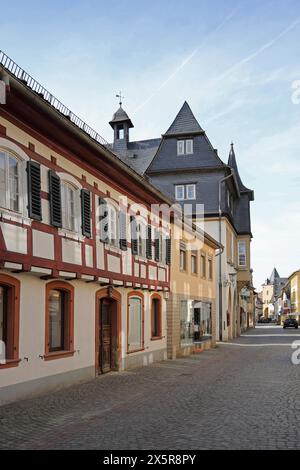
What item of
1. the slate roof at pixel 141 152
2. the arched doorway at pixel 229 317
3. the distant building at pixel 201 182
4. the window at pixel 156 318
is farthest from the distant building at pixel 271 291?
the window at pixel 156 318

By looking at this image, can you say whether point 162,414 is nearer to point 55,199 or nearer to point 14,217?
point 14,217

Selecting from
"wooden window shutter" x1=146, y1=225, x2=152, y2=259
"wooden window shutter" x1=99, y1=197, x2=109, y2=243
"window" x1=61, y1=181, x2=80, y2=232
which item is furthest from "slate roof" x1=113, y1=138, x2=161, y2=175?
"window" x1=61, y1=181, x2=80, y2=232

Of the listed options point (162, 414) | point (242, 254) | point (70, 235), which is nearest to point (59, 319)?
point (70, 235)

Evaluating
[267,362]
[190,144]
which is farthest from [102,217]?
[190,144]

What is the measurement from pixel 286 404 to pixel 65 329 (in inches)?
219

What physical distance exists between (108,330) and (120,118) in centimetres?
3225

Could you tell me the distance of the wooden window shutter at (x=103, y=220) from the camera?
15.7 m

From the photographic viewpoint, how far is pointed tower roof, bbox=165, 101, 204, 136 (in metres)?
38.8

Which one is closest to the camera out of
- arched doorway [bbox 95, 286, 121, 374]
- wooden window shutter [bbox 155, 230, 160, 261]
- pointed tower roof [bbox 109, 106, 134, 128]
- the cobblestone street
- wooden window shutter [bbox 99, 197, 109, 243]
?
the cobblestone street

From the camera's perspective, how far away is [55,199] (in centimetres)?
1287

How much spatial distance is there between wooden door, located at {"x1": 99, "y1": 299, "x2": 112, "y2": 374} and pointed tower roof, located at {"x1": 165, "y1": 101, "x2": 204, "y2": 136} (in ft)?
77.1

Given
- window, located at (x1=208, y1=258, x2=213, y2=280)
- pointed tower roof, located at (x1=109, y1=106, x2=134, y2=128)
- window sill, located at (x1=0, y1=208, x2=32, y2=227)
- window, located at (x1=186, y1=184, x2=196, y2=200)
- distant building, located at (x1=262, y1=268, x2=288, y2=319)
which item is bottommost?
distant building, located at (x1=262, y1=268, x2=288, y2=319)

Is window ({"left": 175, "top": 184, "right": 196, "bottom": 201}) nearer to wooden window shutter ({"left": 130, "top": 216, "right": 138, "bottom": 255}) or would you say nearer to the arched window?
the arched window
